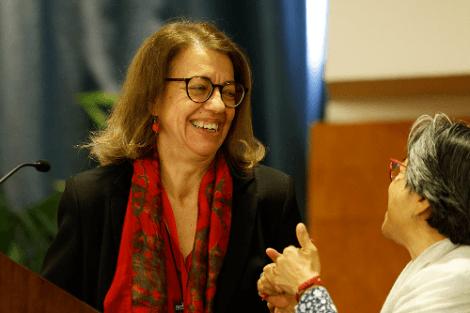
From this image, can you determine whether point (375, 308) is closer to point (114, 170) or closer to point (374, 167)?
point (374, 167)

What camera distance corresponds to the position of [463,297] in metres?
1.59

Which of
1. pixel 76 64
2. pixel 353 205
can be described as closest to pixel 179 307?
pixel 353 205

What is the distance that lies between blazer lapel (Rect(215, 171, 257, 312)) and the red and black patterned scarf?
20mm

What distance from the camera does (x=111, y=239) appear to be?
2.42 meters

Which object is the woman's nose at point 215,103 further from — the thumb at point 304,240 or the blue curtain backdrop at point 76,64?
the blue curtain backdrop at point 76,64

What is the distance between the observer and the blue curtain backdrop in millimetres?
3775

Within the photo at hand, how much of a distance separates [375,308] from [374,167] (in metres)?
0.30

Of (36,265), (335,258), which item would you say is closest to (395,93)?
(335,258)

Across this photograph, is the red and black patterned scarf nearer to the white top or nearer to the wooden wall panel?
the wooden wall panel

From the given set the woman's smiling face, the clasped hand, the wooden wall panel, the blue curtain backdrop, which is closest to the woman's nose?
the woman's smiling face

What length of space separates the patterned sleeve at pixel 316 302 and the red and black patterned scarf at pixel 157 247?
23.8 inches

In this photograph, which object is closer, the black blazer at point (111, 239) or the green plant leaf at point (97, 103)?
the black blazer at point (111, 239)

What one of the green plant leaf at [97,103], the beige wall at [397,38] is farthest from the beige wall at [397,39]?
the green plant leaf at [97,103]

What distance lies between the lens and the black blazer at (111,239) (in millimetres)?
2402
